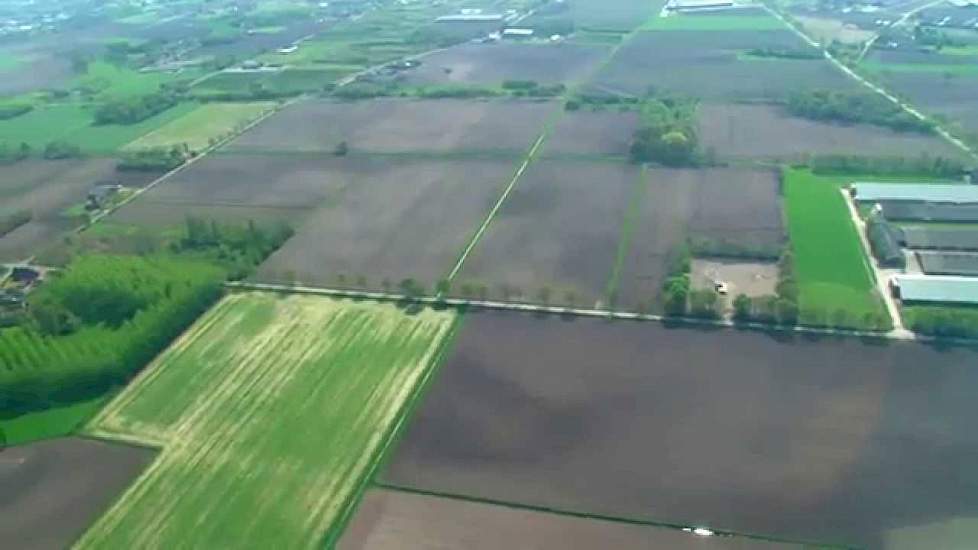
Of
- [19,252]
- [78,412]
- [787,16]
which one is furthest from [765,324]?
[787,16]

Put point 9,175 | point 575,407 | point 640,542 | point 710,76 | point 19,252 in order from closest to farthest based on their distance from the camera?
point 640,542, point 575,407, point 19,252, point 9,175, point 710,76

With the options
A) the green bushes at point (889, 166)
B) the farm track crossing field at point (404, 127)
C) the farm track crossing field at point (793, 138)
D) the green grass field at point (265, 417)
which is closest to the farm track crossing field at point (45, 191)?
the farm track crossing field at point (404, 127)

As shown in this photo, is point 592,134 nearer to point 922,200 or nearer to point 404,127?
point 404,127

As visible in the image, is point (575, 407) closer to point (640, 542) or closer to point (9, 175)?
point (640, 542)

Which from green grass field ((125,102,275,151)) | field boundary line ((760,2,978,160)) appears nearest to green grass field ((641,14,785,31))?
field boundary line ((760,2,978,160))

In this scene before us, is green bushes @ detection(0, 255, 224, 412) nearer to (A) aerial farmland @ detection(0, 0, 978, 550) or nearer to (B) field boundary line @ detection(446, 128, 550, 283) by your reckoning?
(A) aerial farmland @ detection(0, 0, 978, 550)

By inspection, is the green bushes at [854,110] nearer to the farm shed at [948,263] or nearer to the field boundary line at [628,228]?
the field boundary line at [628,228]
